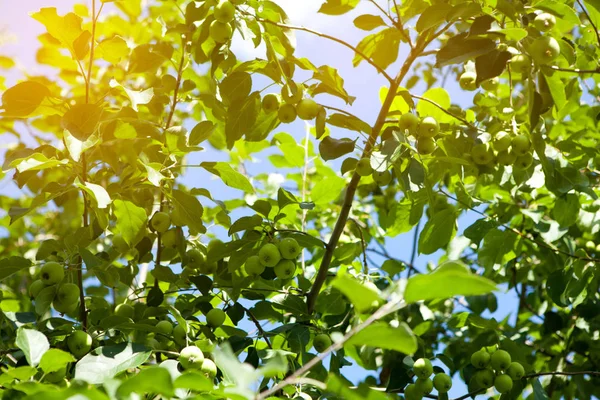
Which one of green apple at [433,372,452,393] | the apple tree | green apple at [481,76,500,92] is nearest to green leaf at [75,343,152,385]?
the apple tree

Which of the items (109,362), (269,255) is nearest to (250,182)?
(269,255)

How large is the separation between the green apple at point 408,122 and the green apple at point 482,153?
31 cm

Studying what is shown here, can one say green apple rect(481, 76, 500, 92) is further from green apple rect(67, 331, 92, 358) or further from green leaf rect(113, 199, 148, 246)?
green apple rect(67, 331, 92, 358)

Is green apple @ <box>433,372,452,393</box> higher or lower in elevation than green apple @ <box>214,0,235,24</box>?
lower

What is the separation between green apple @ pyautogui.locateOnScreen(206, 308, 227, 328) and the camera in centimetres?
217

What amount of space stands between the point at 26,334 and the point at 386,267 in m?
1.89

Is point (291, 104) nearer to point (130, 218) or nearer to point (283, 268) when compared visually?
point (283, 268)

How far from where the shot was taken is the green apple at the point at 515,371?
2.20 meters

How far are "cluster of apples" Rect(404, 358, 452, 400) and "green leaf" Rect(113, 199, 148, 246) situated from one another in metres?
1.04

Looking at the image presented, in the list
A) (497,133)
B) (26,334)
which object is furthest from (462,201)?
(26,334)

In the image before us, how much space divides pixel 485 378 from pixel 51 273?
153 centimetres

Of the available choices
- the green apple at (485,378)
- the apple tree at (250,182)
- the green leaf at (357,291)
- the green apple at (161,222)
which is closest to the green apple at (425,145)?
the apple tree at (250,182)

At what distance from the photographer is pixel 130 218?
2.08 m

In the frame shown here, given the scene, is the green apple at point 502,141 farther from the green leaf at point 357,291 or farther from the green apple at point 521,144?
the green leaf at point 357,291
